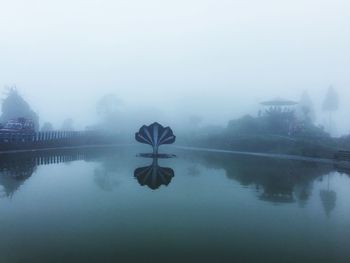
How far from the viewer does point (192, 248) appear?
24.5ft

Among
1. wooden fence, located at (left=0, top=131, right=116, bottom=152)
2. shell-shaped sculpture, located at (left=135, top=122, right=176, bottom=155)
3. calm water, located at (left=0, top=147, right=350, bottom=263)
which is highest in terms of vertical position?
shell-shaped sculpture, located at (left=135, top=122, right=176, bottom=155)

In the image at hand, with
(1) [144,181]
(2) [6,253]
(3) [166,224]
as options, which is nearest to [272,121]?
(1) [144,181]

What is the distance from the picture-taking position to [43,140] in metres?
39.0

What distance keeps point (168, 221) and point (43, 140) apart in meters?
33.1

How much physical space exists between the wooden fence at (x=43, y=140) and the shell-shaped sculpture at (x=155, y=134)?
38.8 feet

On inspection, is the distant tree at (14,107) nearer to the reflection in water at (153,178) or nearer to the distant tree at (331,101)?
the reflection in water at (153,178)

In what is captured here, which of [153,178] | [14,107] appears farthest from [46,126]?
[153,178]

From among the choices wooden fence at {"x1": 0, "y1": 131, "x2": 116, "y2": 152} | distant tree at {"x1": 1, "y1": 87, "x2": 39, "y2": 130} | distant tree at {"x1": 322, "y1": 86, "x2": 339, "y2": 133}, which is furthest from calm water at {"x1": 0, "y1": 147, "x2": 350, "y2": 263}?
distant tree at {"x1": 322, "y1": 86, "x2": 339, "y2": 133}

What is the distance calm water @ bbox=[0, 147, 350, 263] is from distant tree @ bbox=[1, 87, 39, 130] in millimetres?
46923

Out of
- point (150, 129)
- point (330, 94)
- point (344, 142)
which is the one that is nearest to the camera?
point (150, 129)

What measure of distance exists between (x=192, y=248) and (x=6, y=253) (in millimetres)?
3891

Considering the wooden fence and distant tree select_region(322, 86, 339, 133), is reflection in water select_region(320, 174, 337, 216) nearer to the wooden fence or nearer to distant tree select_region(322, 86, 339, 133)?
the wooden fence

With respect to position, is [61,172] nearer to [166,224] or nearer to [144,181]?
[144,181]

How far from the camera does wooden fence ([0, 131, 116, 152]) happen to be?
31.8 meters
